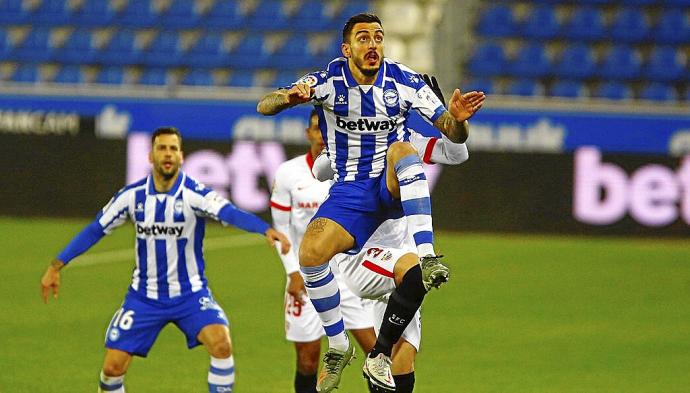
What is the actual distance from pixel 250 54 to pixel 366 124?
14.0 metres

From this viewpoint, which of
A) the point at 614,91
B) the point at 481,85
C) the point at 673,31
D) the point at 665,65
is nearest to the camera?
the point at 614,91

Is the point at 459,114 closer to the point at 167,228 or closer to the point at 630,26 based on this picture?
the point at 167,228

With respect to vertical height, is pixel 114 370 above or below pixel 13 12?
below

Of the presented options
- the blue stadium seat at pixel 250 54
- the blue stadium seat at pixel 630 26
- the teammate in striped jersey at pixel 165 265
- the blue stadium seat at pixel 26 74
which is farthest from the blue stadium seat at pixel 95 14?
the teammate in striped jersey at pixel 165 265

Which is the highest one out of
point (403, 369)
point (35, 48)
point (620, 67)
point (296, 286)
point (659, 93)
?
point (35, 48)

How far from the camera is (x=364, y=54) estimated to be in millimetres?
6562

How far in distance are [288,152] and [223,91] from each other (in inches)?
93.7

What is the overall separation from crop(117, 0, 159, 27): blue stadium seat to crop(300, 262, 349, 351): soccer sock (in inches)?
583

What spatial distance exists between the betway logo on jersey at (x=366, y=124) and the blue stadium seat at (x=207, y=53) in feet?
45.6

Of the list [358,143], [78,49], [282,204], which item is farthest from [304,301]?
[78,49]

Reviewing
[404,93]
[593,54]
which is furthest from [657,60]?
[404,93]

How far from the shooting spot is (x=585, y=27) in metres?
20.1

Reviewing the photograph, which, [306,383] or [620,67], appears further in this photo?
[620,67]

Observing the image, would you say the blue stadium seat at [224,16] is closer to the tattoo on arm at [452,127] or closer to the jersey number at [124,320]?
the jersey number at [124,320]
